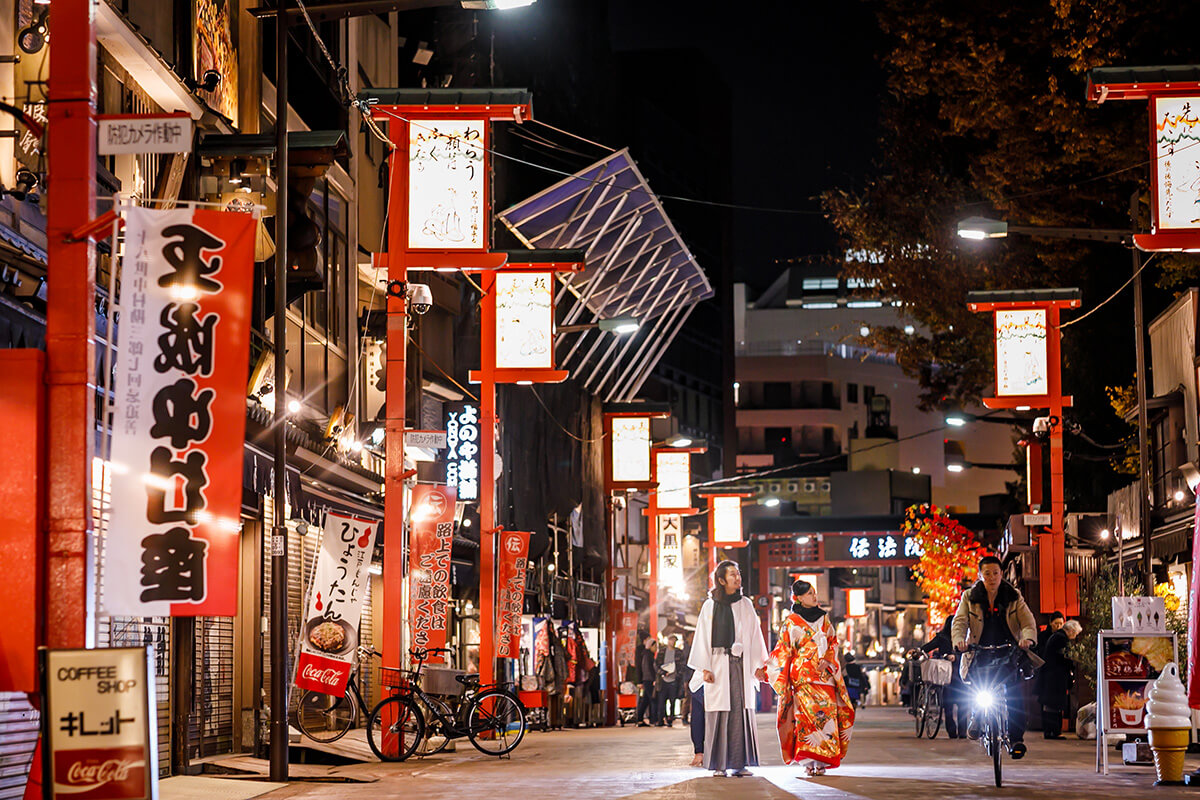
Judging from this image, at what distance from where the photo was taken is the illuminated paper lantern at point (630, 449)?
43.3 metres

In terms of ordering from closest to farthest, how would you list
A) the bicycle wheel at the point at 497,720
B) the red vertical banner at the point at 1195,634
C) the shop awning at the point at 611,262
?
1. the red vertical banner at the point at 1195,634
2. the bicycle wheel at the point at 497,720
3. the shop awning at the point at 611,262

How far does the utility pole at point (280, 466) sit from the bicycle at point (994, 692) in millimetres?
6622

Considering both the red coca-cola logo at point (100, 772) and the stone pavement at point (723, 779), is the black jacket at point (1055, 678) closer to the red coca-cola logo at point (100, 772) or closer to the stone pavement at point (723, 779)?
the stone pavement at point (723, 779)

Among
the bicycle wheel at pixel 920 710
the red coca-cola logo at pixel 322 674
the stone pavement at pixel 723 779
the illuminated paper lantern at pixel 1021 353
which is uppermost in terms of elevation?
the illuminated paper lantern at pixel 1021 353

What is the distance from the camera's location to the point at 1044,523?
2892 centimetres

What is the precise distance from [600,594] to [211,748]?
3388cm

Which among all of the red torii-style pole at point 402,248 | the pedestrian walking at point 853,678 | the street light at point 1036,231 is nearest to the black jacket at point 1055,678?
the street light at point 1036,231

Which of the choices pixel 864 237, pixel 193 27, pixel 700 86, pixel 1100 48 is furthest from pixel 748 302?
pixel 193 27

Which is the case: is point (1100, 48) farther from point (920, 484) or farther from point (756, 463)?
point (756, 463)

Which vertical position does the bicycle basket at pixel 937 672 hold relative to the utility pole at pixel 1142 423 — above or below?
below

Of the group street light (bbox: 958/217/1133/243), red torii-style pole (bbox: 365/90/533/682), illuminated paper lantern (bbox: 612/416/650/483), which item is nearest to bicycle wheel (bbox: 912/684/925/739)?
street light (bbox: 958/217/1133/243)

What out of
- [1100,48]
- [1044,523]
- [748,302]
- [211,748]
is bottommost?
[211,748]

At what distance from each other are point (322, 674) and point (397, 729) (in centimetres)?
147

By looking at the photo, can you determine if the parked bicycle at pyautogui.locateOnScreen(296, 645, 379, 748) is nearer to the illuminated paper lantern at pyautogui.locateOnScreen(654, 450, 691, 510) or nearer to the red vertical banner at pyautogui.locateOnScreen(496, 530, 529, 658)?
the red vertical banner at pyautogui.locateOnScreen(496, 530, 529, 658)
